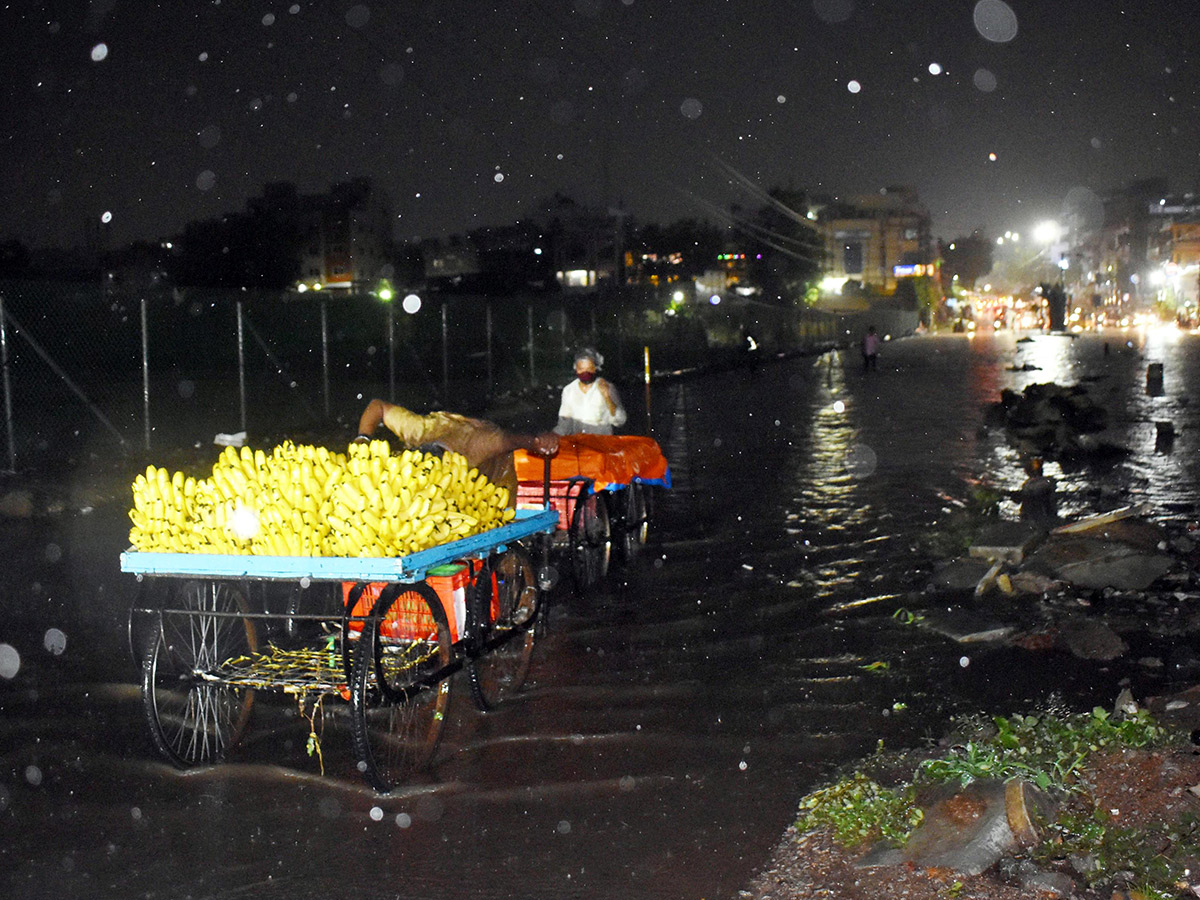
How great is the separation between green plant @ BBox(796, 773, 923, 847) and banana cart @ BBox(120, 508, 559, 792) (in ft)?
5.72

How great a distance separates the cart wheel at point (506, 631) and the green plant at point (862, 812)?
1.87m

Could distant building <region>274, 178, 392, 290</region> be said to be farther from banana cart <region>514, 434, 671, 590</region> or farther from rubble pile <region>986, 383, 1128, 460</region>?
banana cart <region>514, 434, 671, 590</region>

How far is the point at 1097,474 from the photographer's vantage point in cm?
1488

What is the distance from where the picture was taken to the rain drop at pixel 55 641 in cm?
738

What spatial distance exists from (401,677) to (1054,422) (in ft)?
49.0

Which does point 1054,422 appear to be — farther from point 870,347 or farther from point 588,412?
point 870,347

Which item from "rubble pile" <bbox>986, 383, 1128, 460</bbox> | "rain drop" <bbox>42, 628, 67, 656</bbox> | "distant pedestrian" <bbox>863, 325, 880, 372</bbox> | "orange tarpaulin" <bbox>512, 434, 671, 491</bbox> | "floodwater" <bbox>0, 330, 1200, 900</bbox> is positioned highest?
"distant pedestrian" <bbox>863, 325, 880, 372</bbox>

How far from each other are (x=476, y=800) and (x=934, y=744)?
6.86 ft

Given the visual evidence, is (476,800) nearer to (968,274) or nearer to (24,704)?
(24,704)

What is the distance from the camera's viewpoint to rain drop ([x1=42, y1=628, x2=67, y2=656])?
24.2 ft

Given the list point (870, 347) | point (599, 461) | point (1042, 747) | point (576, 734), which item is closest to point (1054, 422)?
point (599, 461)

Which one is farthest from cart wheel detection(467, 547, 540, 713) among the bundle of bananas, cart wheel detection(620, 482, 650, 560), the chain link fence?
the chain link fence

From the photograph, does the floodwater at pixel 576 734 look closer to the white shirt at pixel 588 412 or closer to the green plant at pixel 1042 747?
the green plant at pixel 1042 747

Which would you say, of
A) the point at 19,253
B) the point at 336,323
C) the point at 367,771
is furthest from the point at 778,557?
the point at 19,253
